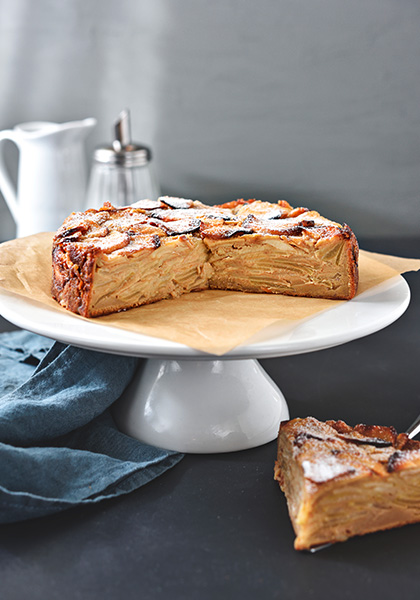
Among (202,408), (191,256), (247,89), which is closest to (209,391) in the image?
(202,408)

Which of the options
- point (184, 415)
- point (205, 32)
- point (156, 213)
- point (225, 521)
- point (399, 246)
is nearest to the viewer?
point (225, 521)

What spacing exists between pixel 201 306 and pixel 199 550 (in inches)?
28.0

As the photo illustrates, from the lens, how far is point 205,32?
378 centimetres

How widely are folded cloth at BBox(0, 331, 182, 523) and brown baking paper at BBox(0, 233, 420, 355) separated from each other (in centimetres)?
25

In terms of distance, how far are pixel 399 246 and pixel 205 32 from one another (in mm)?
1610

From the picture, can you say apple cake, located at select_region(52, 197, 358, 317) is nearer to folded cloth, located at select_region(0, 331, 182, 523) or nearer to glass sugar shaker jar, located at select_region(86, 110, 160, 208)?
folded cloth, located at select_region(0, 331, 182, 523)

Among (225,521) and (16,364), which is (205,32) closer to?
(16,364)

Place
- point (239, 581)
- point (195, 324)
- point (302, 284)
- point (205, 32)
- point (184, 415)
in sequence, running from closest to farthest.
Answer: point (239, 581)
point (195, 324)
point (184, 415)
point (302, 284)
point (205, 32)

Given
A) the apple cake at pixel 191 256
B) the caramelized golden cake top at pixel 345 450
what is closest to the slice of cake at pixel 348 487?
the caramelized golden cake top at pixel 345 450

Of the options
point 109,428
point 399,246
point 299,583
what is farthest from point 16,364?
point 399,246

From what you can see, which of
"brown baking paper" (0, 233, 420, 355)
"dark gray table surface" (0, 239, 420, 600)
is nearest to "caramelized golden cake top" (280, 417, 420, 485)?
"dark gray table surface" (0, 239, 420, 600)

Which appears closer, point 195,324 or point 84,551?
point 84,551

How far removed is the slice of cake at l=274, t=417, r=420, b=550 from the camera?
156cm

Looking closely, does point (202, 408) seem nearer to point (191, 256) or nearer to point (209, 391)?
point (209, 391)
